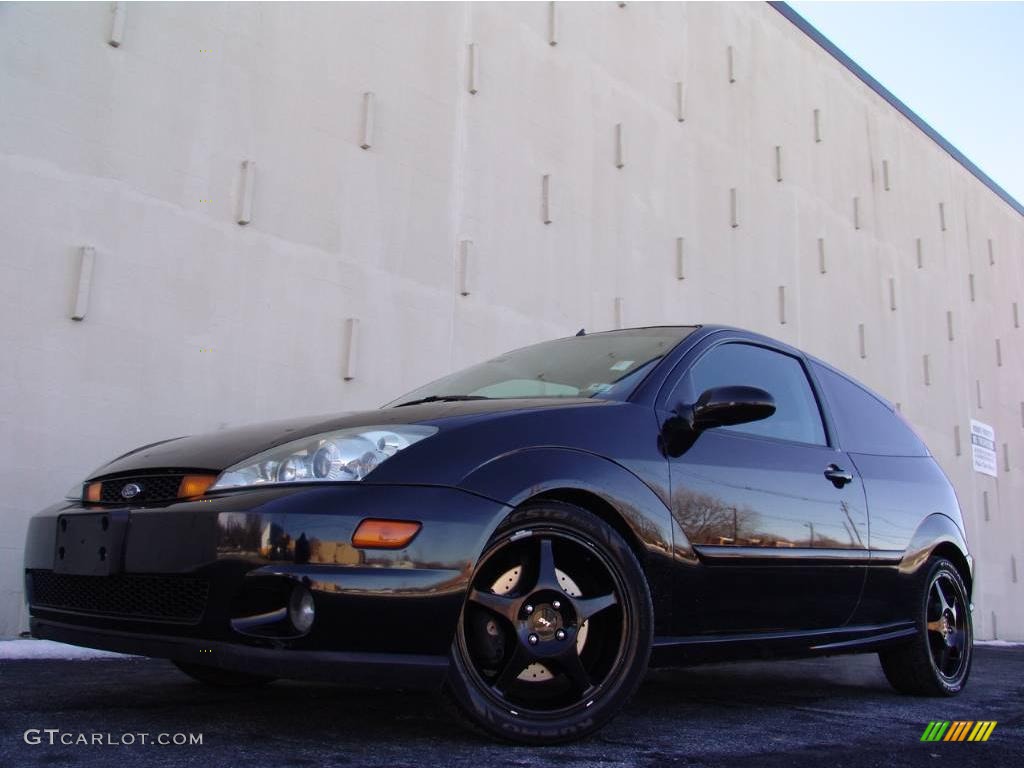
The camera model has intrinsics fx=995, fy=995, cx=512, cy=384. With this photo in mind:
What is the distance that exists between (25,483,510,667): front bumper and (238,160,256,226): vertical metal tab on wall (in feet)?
13.7

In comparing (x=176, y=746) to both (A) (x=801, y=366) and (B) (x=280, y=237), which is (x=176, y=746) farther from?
(B) (x=280, y=237)

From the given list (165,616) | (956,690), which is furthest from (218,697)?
(956,690)

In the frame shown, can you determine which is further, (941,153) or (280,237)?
(941,153)

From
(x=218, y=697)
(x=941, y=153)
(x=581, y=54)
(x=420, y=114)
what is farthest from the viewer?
(x=941, y=153)

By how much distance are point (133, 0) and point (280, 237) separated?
5.28 feet

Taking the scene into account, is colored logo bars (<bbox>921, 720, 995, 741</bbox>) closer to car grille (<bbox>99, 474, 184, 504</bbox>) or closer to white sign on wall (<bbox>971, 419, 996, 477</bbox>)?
car grille (<bbox>99, 474, 184, 504</bbox>)

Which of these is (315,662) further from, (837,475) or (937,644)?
(937,644)

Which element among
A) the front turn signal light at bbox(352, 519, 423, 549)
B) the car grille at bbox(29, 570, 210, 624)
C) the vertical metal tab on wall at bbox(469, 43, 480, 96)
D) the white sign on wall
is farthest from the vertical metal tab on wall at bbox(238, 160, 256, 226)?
the white sign on wall

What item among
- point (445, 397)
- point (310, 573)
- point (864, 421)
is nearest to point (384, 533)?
point (310, 573)

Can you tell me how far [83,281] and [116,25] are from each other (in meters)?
1.54

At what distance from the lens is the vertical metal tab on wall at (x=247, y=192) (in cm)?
623

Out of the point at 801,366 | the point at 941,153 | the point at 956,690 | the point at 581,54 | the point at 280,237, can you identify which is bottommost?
the point at 956,690

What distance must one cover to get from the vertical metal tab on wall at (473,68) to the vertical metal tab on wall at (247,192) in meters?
2.29

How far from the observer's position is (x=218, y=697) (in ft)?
9.93
